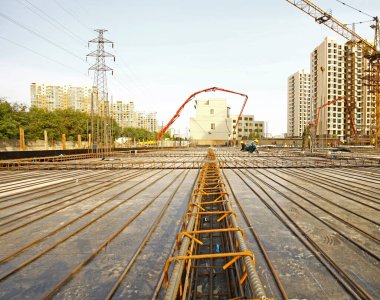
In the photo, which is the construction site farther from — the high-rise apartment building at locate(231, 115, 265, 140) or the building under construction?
the high-rise apartment building at locate(231, 115, 265, 140)

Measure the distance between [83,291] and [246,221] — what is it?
4556mm

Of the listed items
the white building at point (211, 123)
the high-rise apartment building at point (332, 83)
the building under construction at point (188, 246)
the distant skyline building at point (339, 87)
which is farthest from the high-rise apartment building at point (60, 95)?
the building under construction at point (188, 246)

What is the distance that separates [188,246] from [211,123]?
94610 millimetres

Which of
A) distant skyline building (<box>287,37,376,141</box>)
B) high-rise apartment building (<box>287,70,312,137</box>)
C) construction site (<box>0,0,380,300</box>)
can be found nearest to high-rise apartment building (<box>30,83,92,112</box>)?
high-rise apartment building (<box>287,70,312,137</box>)

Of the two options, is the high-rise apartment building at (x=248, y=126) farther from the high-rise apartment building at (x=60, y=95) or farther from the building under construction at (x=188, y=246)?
the building under construction at (x=188, y=246)

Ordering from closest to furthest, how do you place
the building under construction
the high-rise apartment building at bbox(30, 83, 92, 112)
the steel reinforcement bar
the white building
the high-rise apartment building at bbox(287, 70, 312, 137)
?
the steel reinforcement bar
the building under construction
the white building
the high-rise apartment building at bbox(287, 70, 312, 137)
the high-rise apartment building at bbox(30, 83, 92, 112)

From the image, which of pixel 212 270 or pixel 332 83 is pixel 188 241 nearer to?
pixel 212 270

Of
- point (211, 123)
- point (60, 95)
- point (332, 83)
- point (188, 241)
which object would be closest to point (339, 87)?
point (332, 83)

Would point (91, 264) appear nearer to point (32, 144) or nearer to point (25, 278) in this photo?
point (25, 278)

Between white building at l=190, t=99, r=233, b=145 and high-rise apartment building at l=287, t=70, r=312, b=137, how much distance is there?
178ft

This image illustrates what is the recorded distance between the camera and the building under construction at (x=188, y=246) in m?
3.77

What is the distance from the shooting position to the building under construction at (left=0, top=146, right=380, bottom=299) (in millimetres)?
3770

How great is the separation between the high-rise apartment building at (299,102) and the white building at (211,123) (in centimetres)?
5415

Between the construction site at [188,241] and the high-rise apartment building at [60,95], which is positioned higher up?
the high-rise apartment building at [60,95]
